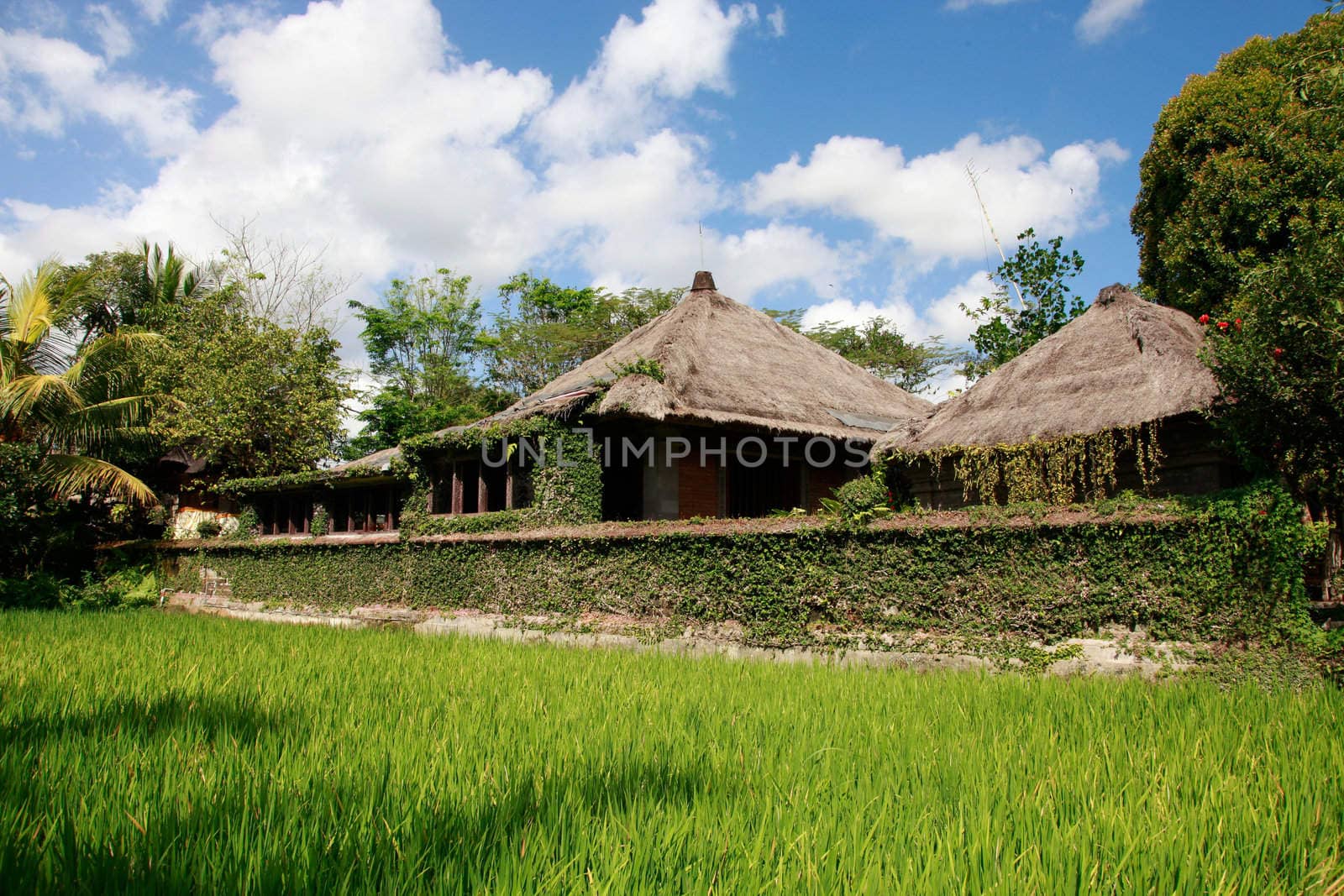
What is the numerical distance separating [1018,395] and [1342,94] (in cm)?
475

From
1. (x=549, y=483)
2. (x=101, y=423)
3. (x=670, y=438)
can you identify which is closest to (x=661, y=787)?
(x=549, y=483)

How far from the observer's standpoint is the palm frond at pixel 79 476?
51.1ft

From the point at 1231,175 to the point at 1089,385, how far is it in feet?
27.0

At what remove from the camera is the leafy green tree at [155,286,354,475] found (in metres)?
19.0

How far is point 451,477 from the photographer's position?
49.1 ft

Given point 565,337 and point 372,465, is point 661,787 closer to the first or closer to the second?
point 372,465

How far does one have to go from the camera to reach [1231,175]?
15188mm

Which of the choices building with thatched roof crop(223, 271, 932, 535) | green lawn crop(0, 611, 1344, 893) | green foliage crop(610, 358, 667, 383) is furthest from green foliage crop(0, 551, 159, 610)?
green lawn crop(0, 611, 1344, 893)

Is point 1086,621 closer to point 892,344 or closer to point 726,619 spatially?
point 726,619

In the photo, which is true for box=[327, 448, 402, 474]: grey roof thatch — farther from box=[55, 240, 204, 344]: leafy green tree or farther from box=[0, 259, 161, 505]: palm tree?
box=[55, 240, 204, 344]: leafy green tree

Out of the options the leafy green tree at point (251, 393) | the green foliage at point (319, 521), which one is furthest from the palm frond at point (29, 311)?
the green foliage at point (319, 521)

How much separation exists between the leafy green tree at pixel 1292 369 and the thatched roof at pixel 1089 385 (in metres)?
2.28

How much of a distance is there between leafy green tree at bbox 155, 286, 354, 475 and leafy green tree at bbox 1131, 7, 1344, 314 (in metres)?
20.1

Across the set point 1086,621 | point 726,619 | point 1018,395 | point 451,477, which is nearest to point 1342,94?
point 1018,395
